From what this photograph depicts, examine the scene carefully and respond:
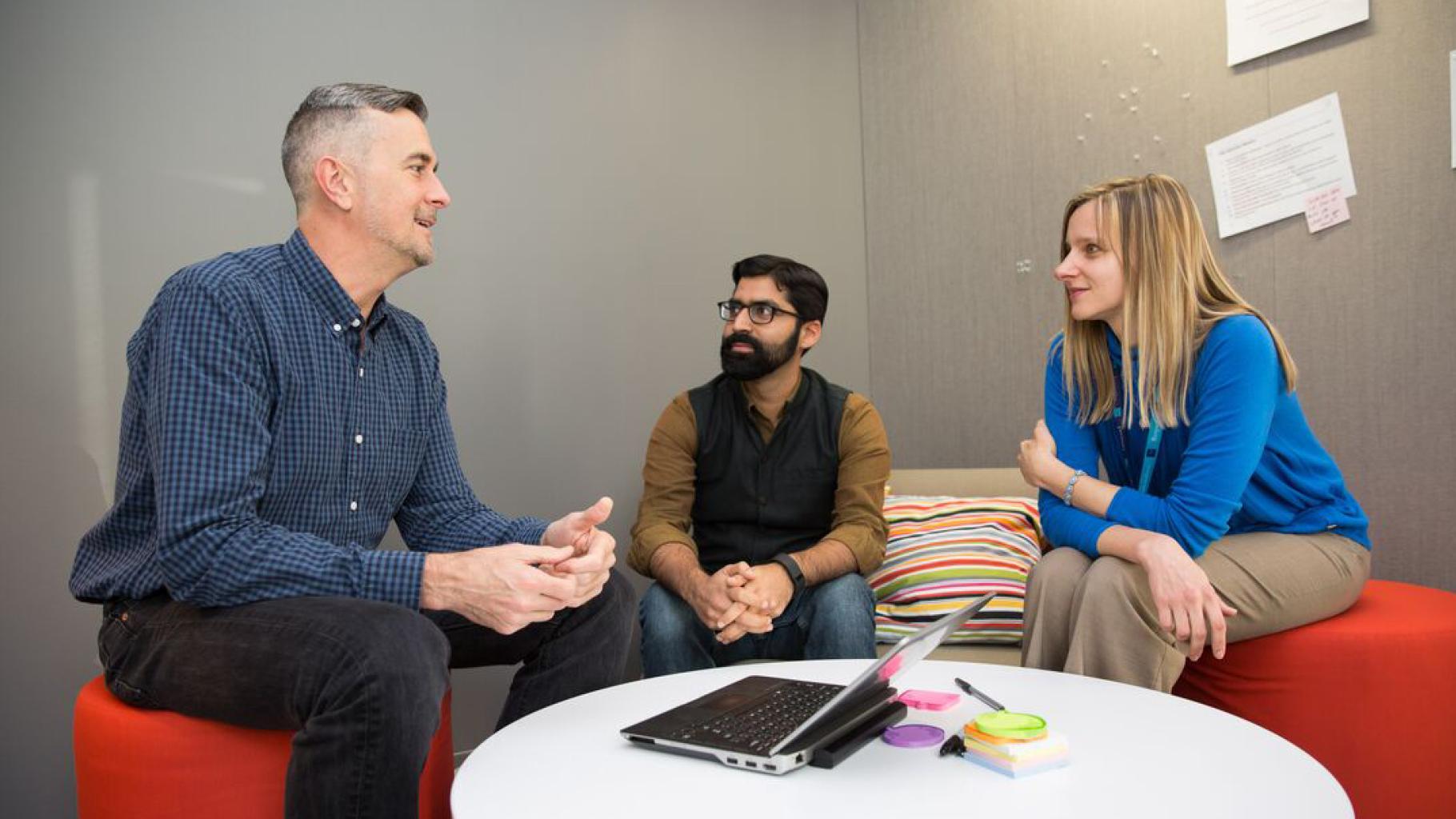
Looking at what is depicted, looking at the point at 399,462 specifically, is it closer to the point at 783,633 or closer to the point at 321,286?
the point at 321,286

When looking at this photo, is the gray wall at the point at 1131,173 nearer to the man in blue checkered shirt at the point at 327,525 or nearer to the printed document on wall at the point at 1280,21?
the printed document on wall at the point at 1280,21

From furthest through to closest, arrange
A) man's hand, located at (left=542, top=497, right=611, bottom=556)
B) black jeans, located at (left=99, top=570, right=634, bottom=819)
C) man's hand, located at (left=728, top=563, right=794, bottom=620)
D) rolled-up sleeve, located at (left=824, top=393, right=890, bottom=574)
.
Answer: rolled-up sleeve, located at (left=824, top=393, right=890, bottom=574) → man's hand, located at (left=728, top=563, right=794, bottom=620) → man's hand, located at (left=542, top=497, right=611, bottom=556) → black jeans, located at (left=99, top=570, right=634, bottom=819)

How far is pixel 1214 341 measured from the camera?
1.90 m

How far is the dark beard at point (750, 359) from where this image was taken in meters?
2.49

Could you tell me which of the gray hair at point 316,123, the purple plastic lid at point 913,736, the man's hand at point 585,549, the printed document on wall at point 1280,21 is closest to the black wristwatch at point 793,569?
the man's hand at point 585,549

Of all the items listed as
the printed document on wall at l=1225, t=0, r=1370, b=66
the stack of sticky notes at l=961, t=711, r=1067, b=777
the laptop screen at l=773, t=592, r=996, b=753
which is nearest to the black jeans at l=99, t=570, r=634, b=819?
the laptop screen at l=773, t=592, r=996, b=753

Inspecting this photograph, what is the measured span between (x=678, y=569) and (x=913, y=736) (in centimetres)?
104

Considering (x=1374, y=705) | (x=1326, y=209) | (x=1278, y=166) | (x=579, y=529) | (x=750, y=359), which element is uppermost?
(x=1278, y=166)

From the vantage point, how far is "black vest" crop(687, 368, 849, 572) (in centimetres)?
245

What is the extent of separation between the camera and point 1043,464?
202cm

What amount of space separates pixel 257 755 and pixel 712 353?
6.50 feet

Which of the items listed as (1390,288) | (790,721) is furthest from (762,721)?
(1390,288)

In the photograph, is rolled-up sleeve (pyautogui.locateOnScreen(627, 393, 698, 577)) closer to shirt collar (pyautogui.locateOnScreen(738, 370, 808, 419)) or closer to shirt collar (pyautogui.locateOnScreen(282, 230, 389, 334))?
shirt collar (pyautogui.locateOnScreen(738, 370, 808, 419))

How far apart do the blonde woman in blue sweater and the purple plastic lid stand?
0.56 metres
